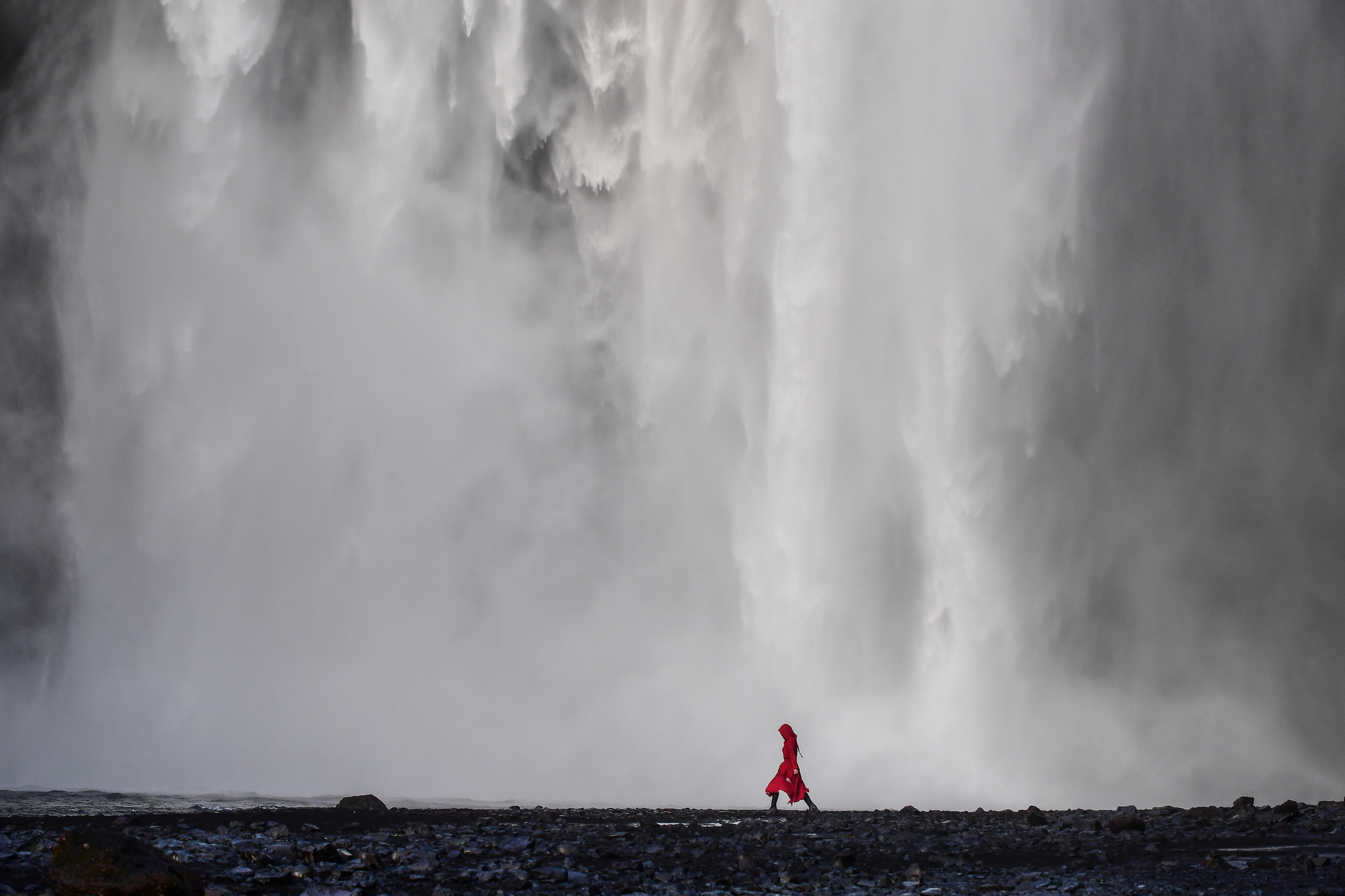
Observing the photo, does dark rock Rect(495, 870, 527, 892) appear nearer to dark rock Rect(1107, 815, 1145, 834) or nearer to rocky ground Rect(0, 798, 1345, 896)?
rocky ground Rect(0, 798, 1345, 896)

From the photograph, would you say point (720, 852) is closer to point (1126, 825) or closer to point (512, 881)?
point (512, 881)

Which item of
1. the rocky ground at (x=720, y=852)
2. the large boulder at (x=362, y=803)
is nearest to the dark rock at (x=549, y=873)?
the rocky ground at (x=720, y=852)

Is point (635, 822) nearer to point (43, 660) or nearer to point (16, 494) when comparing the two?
point (43, 660)

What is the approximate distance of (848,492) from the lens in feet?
87.5

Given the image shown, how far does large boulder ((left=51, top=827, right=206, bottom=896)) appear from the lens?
247 inches

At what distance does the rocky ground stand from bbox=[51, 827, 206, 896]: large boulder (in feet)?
0.94

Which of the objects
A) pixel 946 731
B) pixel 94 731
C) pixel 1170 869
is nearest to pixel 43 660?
pixel 94 731

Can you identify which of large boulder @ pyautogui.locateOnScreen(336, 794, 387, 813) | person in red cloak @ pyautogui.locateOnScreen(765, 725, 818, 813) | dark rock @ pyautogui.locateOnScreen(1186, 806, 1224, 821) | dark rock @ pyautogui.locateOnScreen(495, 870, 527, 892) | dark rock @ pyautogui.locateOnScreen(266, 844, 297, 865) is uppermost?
person in red cloak @ pyautogui.locateOnScreen(765, 725, 818, 813)

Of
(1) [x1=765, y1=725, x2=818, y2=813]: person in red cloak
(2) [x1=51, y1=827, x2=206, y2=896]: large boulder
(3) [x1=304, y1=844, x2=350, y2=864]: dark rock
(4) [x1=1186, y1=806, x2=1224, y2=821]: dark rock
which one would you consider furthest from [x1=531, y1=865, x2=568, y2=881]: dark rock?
(4) [x1=1186, y1=806, x2=1224, y2=821]: dark rock

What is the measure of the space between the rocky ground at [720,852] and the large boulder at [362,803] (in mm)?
583

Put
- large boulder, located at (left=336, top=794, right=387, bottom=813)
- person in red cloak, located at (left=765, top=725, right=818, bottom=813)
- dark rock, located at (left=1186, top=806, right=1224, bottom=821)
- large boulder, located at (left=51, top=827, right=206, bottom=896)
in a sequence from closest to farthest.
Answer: large boulder, located at (left=51, top=827, right=206, bottom=896) < dark rock, located at (left=1186, top=806, right=1224, bottom=821) < large boulder, located at (left=336, top=794, right=387, bottom=813) < person in red cloak, located at (left=765, top=725, right=818, bottom=813)

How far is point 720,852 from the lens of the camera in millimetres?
9375

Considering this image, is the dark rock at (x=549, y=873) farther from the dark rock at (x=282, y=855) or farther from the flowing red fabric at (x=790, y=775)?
the flowing red fabric at (x=790, y=775)

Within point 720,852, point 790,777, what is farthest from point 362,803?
point 720,852
